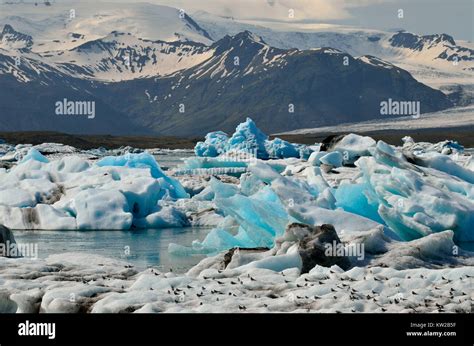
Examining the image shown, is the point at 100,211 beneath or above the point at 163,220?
above

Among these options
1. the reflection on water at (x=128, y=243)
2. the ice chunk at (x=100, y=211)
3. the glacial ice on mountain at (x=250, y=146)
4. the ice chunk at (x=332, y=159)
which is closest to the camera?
the reflection on water at (x=128, y=243)

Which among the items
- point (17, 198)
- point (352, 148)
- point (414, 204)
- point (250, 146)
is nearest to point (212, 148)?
point (250, 146)

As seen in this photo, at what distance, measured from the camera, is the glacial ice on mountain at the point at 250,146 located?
184ft

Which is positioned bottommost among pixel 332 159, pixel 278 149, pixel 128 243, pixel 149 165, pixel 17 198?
pixel 128 243

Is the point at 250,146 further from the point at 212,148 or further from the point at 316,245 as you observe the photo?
the point at 316,245

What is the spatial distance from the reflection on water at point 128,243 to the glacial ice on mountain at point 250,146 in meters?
30.2

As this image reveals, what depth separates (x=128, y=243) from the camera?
70.8ft

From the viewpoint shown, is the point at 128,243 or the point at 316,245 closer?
the point at 316,245

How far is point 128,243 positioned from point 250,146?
35.1m

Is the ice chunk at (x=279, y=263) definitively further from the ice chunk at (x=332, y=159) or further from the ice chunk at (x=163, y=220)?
the ice chunk at (x=332, y=159)

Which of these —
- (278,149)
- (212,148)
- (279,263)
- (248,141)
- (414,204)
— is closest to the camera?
(279,263)

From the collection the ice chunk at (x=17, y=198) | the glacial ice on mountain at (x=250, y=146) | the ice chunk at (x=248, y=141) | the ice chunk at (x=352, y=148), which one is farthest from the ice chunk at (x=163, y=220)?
the ice chunk at (x=248, y=141)

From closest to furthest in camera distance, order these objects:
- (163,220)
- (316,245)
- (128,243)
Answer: (316,245)
(128,243)
(163,220)
